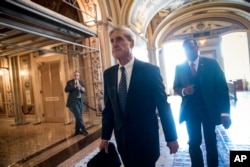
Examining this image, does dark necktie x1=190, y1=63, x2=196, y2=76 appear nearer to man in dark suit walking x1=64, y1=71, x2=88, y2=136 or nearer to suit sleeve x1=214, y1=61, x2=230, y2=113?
suit sleeve x1=214, y1=61, x2=230, y2=113

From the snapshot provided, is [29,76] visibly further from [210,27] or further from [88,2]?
[210,27]

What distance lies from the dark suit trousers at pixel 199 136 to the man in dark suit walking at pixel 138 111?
845 millimetres

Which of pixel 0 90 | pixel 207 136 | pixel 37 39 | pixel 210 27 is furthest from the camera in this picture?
pixel 210 27

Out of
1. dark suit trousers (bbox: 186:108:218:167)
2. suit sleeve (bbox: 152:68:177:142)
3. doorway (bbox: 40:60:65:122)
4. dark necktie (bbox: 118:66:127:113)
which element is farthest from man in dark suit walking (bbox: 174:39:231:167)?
doorway (bbox: 40:60:65:122)

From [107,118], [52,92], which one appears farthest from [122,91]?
[52,92]

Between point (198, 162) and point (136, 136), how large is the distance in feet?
4.27

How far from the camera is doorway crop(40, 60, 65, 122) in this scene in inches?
330

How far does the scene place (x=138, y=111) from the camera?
163cm

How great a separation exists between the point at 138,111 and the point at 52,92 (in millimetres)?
7553

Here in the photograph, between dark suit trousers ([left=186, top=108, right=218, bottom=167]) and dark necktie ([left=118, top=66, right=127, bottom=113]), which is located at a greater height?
dark necktie ([left=118, top=66, right=127, bottom=113])

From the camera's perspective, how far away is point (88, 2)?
21.6 feet

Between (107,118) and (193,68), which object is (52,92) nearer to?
(193,68)

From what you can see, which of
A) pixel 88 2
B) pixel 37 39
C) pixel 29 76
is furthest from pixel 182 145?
pixel 29 76

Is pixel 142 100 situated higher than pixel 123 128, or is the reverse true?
pixel 142 100
